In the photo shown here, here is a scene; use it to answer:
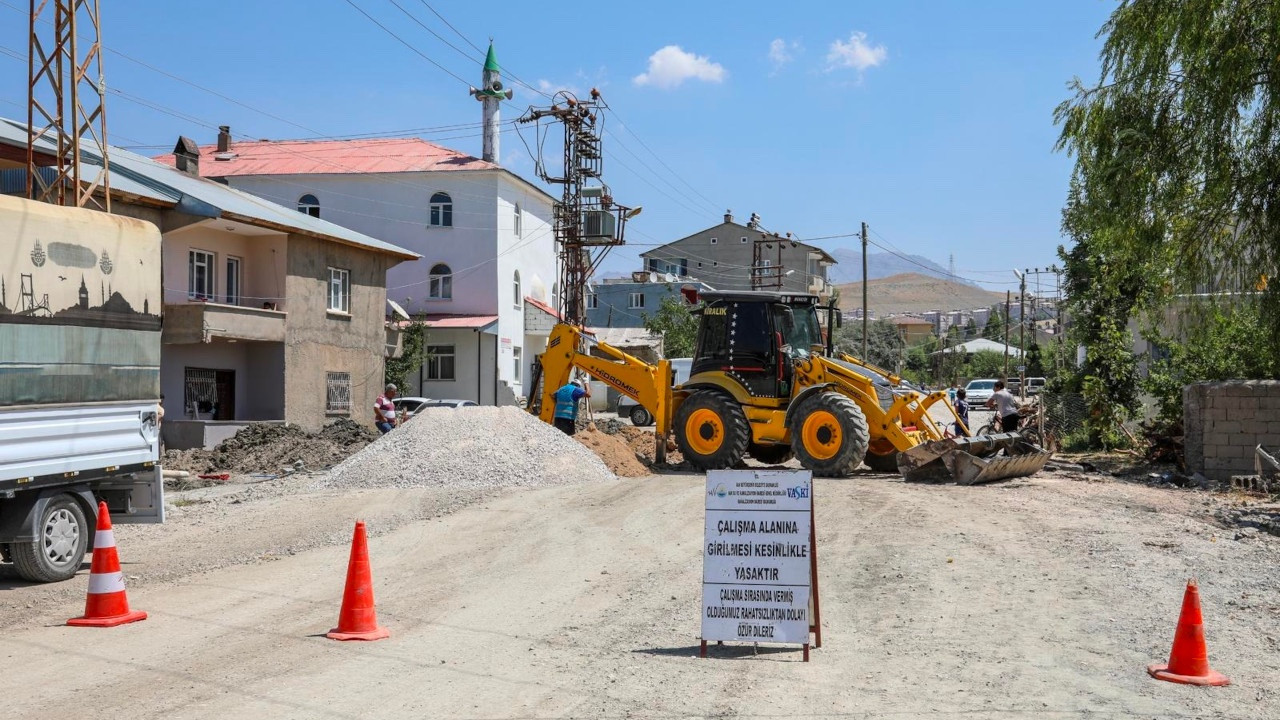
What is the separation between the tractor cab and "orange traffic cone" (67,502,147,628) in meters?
12.4

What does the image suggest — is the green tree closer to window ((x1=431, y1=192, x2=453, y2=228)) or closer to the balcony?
window ((x1=431, y1=192, x2=453, y2=228))

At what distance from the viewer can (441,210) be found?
46.4 meters

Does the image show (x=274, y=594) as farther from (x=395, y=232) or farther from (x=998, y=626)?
(x=395, y=232)

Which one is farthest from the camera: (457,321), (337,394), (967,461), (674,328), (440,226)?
(674,328)

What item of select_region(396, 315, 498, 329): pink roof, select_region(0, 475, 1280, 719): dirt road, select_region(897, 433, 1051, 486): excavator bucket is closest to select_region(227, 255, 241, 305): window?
select_region(396, 315, 498, 329): pink roof

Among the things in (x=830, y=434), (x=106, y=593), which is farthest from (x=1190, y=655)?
(x=830, y=434)

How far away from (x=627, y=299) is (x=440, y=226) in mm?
29131

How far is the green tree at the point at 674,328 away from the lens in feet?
190

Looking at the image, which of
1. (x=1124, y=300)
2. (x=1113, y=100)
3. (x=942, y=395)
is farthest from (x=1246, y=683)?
(x=1124, y=300)

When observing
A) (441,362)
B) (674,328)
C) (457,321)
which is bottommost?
(441,362)

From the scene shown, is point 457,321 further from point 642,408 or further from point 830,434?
point 830,434

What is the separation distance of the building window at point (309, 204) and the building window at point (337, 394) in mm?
15575

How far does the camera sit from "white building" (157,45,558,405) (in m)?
45.3

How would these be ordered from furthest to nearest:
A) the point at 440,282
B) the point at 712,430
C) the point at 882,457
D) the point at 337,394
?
the point at 440,282 → the point at 337,394 → the point at 712,430 → the point at 882,457
